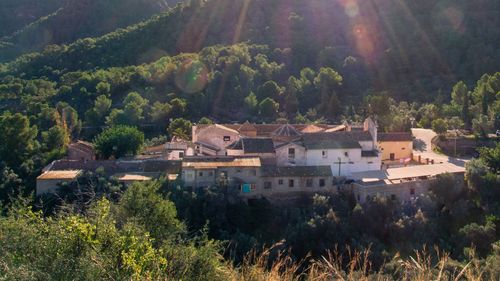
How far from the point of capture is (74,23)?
57.2 m

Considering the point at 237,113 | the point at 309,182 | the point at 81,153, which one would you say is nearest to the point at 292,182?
the point at 309,182

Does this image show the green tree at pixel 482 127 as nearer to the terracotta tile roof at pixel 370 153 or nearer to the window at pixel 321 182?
the terracotta tile roof at pixel 370 153

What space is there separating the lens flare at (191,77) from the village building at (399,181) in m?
18.0

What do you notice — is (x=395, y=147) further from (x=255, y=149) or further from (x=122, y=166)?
(x=122, y=166)

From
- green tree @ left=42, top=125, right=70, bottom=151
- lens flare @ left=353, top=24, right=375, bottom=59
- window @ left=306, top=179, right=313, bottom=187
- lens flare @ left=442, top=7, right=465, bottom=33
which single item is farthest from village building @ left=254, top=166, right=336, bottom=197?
lens flare @ left=442, top=7, right=465, bottom=33

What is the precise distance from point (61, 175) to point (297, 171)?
8.37m

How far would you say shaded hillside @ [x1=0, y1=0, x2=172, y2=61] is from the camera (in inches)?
2147

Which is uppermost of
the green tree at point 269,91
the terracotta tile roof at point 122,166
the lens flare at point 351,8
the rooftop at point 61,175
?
the lens flare at point 351,8

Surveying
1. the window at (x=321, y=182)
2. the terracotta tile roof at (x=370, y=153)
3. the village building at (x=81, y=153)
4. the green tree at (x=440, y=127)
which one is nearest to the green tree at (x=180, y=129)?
the village building at (x=81, y=153)

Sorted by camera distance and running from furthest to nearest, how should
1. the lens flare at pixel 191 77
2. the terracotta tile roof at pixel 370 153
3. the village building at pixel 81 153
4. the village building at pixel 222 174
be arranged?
the lens flare at pixel 191 77 < the village building at pixel 81 153 < the terracotta tile roof at pixel 370 153 < the village building at pixel 222 174

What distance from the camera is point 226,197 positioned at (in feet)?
56.6

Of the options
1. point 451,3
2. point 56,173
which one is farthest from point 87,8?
point 56,173

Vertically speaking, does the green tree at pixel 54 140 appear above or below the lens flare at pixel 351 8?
below

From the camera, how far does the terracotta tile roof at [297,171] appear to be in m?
18.2
